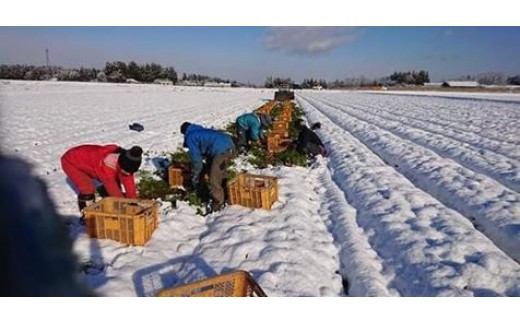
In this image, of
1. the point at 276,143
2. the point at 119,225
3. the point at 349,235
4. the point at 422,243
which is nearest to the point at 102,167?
the point at 119,225

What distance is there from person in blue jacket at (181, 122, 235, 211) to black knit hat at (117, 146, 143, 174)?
151 centimetres

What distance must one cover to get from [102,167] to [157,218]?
1.11 m

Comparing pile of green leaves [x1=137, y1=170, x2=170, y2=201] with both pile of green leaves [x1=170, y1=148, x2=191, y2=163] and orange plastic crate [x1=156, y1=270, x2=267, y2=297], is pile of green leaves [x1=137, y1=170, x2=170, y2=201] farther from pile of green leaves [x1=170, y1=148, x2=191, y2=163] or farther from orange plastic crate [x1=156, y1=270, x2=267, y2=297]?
orange plastic crate [x1=156, y1=270, x2=267, y2=297]

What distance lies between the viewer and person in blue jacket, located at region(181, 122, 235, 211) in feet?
24.1

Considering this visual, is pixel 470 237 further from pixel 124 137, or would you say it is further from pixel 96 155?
pixel 124 137

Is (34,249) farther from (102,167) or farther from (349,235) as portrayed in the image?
(349,235)

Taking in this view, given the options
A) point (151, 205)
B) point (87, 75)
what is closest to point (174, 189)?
point (151, 205)

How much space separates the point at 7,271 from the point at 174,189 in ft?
12.4

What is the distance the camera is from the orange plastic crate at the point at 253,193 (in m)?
7.34

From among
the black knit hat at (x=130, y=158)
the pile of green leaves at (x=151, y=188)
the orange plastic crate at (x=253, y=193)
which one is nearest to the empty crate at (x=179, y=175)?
the pile of green leaves at (x=151, y=188)

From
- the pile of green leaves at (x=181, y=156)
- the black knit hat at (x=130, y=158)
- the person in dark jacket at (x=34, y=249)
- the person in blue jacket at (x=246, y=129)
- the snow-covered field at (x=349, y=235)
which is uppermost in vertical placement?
the black knit hat at (x=130, y=158)

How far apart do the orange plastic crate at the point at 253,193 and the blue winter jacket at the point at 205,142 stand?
653 millimetres

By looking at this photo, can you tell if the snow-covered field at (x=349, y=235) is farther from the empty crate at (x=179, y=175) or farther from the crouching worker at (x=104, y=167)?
the empty crate at (x=179, y=175)

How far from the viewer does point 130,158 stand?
5930 millimetres
